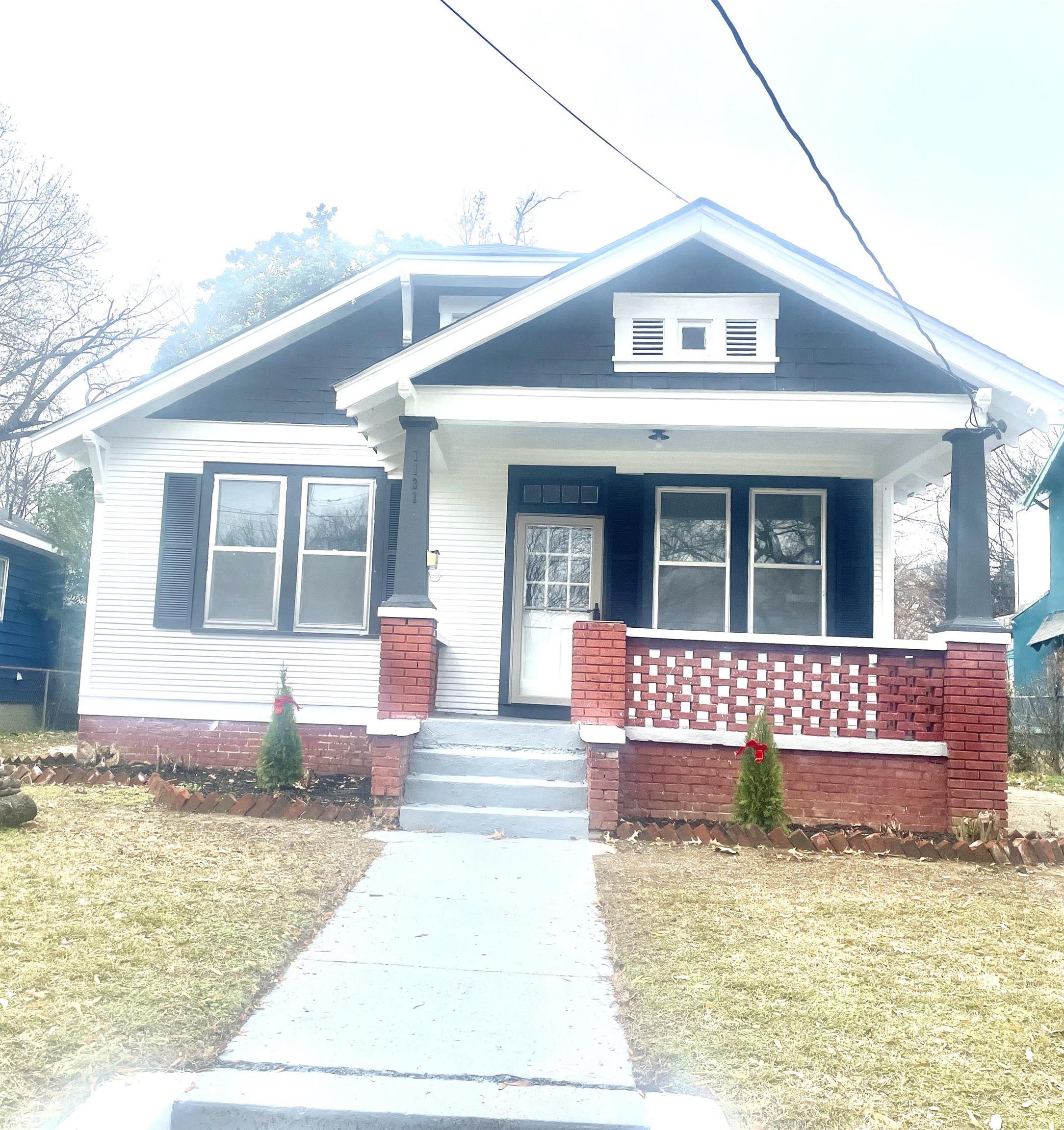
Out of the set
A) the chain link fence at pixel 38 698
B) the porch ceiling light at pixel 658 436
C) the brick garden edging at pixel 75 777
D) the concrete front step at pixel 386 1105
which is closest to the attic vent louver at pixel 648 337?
the porch ceiling light at pixel 658 436

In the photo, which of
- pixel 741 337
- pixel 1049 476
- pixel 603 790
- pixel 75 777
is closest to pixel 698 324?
pixel 741 337

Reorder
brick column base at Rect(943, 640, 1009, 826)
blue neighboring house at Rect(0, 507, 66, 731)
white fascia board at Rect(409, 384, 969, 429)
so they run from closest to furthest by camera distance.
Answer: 1. brick column base at Rect(943, 640, 1009, 826)
2. white fascia board at Rect(409, 384, 969, 429)
3. blue neighboring house at Rect(0, 507, 66, 731)

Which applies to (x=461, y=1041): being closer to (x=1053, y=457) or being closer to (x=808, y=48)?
(x=808, y=48)

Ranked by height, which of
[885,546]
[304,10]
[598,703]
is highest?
[304,10]

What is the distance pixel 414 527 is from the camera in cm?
785

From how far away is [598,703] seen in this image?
24.1 ft

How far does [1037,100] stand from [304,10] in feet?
24.5

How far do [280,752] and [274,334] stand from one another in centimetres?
Result: 435

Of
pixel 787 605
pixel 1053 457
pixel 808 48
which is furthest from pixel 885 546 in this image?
pixel 1053 457

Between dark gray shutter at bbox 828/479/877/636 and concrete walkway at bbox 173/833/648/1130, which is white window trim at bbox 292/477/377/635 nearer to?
dark gray shutter at bbox 828/479/877/636

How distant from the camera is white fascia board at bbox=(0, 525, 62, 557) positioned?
15289 mm

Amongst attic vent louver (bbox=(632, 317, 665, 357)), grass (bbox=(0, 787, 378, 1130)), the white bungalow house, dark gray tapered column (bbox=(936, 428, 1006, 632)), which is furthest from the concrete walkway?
attic vent louver (bbox=(632, 317, 665, 357))

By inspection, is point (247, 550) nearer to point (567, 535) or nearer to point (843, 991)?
point (567, 535)

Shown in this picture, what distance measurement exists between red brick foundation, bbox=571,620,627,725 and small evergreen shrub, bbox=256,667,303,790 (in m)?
2.48
